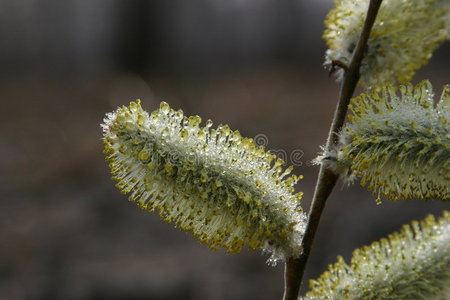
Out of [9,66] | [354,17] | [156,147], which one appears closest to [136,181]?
[156,147]

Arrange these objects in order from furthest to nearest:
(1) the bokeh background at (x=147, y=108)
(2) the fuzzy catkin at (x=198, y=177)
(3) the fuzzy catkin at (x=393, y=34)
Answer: (1) the bokeh background at (x=147, y=108), (3) the fuzzy catkin at (x=393, y=34), (2) the fuzzy catkin at (x=198, y=177)

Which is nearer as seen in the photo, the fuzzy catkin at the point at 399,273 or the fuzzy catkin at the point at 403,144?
the fuzzy catkin at the point at 403,144

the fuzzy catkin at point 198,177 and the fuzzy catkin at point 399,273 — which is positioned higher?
the fuzzy catkin at point 399,273

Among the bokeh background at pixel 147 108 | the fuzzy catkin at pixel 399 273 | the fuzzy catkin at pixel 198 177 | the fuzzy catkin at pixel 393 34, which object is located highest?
the bokeh background at pixel 147 108

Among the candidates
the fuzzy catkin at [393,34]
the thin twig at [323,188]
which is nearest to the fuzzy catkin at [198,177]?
the thin twig at [323,188]

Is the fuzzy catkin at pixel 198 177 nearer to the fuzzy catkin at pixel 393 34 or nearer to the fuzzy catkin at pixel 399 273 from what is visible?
the fuzzy catkin at pixel 399 273

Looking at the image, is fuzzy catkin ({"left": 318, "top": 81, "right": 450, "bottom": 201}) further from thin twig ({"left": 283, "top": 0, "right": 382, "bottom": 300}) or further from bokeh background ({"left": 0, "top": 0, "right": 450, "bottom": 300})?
bokeh background ({"left": 0, "top": 0, "right": 450, "bottom": 300})

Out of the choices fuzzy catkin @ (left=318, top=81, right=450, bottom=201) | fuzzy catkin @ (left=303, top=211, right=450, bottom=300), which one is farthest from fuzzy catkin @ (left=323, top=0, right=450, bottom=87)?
fuzzy catkin @ (left=303, top=211, right=450, bottom=300)
